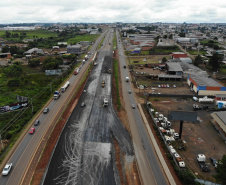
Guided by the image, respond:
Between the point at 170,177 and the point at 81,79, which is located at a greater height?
the point at 81,79

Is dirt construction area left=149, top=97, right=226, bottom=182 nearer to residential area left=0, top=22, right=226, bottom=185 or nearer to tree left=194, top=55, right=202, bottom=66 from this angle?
residential area left=0, top=22, right=226, bottom=185

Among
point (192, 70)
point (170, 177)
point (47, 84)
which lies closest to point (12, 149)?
point (170, 177)

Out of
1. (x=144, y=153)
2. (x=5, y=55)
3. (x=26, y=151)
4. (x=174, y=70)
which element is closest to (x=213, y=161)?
(x=144, y=153)

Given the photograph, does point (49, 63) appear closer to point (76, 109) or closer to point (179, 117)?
point (76, 109)

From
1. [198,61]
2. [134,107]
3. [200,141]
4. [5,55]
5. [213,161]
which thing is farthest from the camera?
[5,55]

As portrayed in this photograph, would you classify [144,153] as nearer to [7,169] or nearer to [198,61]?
[7,169]

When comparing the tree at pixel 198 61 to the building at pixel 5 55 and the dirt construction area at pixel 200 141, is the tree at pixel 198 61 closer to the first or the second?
the dirt construction area at pixel 200 141

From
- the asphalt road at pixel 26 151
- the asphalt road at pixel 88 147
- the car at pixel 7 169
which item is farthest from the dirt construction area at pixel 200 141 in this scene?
the car at pixel 7 169

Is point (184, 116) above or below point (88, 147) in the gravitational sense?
above

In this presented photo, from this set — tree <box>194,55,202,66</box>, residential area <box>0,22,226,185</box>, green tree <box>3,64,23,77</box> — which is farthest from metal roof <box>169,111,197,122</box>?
green tree <box>3,64,23,77</box>
